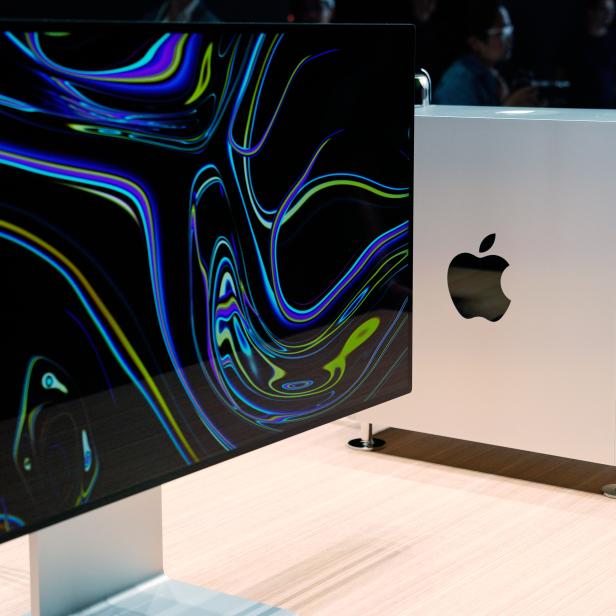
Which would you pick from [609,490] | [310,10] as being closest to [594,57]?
[310,10]

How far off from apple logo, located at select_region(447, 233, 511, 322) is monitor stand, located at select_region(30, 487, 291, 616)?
879mm

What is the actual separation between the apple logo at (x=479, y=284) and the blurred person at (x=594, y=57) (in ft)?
9.30

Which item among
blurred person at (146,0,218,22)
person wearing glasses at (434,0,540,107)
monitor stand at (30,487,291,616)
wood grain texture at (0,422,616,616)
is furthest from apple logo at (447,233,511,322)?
blurred person at (146,0,218,22)

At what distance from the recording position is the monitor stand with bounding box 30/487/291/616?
3.96 ft

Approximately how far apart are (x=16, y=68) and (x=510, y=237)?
1252 mm

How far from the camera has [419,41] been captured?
5086mm

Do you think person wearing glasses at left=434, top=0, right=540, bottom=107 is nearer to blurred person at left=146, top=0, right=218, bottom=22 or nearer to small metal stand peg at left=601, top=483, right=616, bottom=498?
blurred person at left=146, top=0, right=218, bottom=22

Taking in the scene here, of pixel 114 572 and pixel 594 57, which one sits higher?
pixel 594 57

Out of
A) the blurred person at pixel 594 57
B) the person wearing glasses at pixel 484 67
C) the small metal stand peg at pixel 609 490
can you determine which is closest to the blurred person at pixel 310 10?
the person wearing glasses at pixel 484 67

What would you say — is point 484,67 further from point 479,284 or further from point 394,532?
point 394,532

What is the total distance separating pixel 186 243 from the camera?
3.70 feet

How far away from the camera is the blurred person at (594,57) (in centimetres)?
467

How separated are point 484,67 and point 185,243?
9.52ft


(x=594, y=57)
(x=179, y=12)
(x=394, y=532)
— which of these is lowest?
(x=394, y=532)
